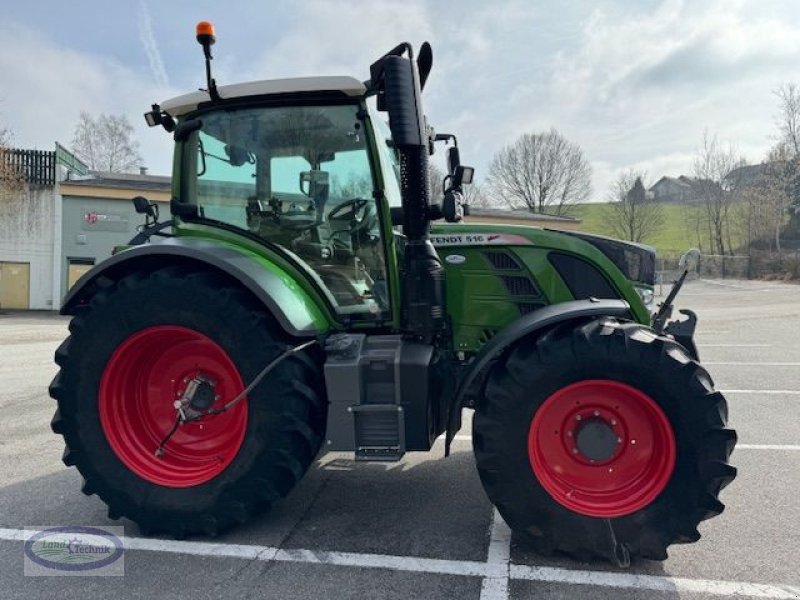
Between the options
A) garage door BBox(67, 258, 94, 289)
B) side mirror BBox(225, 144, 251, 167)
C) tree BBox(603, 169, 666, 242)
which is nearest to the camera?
side mirror BBox(225, 144, 251, 167)

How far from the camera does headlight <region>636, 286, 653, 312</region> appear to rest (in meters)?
3.18

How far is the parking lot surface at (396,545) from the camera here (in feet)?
7.79

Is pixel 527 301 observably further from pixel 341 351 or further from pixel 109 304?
pixel 109 304

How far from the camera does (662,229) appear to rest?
146 feet

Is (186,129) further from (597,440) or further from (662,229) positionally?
(662,229)

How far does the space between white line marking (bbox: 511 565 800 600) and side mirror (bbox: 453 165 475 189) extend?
199 centimetres

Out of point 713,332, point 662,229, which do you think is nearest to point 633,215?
point 662,229

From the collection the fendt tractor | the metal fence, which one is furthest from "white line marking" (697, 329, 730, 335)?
the metal fence

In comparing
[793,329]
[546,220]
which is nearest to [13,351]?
[793,329]

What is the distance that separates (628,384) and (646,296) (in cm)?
94

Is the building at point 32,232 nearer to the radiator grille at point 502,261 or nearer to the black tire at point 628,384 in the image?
the radiator grille at point 502,261

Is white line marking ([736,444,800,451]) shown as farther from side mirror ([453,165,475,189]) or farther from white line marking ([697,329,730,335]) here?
white line marking ([697,329,730,335])

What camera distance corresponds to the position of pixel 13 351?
9805mm

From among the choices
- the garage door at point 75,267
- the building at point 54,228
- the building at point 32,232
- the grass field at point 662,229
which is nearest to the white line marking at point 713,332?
the building at point 54,228
